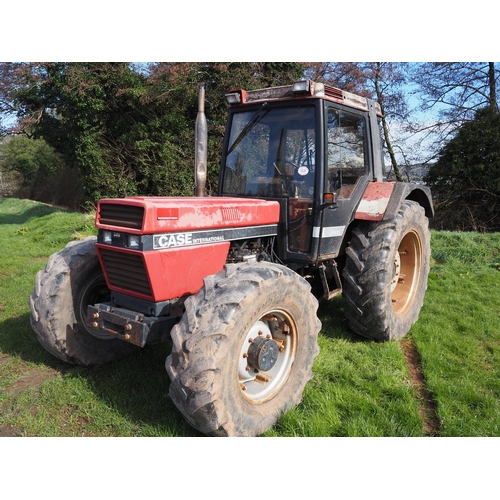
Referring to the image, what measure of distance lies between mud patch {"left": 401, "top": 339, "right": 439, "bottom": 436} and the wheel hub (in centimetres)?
120

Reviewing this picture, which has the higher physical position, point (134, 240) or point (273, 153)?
point (273, 153)

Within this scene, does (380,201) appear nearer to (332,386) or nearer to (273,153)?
(273,153)

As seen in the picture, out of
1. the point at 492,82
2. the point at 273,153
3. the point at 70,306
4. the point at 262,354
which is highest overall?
the point at 492,82

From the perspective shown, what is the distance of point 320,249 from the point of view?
12.8 ft

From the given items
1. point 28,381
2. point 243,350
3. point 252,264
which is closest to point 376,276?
point 252,264

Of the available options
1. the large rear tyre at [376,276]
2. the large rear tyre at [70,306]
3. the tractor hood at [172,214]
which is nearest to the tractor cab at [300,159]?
the large rear tyre at [376,276]

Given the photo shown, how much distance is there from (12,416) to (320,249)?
9.27 ft

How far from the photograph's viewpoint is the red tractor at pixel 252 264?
2676 mm

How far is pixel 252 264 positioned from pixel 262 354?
0.63 m

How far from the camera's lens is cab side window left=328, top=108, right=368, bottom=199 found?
12.7ft

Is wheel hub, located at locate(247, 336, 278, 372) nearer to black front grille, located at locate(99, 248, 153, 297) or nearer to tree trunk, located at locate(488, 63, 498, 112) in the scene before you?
black front grille, located at locate(99, 248, 153, 297)

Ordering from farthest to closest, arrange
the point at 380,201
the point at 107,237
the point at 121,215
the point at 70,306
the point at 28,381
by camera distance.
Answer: the point at 380,201
the point at 28,381
the point at 70,306
the point at 107,237
the point at 121,215

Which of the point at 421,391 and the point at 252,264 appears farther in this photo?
the point at 421,391

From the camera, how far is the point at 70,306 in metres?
3.56
